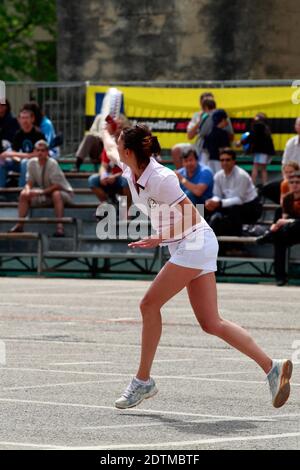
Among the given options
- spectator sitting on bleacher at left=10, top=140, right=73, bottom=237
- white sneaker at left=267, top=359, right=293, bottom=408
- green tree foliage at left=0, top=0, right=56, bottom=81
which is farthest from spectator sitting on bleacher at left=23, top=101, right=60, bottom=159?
green tree foliage at left=0, top=0, right=56, bottom=81

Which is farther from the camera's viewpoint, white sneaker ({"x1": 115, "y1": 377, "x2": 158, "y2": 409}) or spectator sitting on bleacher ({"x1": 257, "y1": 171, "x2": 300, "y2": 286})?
spectator sitting on bleacher ({"x1": 257, "y1": 171, "x2": 300, "y2": 286})

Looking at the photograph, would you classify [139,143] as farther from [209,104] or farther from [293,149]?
[209,104]

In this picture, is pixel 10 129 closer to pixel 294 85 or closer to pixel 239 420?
pixel 294 85

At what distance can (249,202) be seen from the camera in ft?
70.0

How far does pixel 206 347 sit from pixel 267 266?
8.45m

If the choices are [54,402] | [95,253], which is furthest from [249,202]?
[54,402]

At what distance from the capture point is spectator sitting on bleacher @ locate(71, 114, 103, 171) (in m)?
24.5

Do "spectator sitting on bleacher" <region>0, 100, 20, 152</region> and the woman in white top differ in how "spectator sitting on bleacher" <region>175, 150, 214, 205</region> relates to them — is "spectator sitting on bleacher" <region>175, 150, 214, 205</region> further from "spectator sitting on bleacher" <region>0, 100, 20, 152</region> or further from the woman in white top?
the woman in white top

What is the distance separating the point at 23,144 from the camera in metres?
24.6

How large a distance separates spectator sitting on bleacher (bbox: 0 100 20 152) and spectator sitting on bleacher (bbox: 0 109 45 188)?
368mm

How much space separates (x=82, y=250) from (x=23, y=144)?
281cm

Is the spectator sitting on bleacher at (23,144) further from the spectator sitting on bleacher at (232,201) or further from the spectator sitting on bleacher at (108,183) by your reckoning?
the spectator sitting on bleacher at (232,201)

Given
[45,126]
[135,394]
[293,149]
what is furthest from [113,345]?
[45,126]

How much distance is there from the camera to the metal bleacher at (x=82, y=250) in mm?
21172
